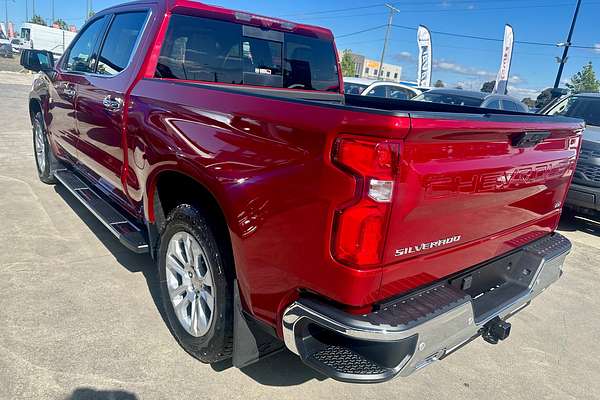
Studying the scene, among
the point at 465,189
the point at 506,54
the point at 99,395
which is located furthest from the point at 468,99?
the point at 506,54

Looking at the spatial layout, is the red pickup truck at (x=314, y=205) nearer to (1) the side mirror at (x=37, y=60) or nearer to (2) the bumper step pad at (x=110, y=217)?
(2) the bumper step pad at (x=110, y=217)

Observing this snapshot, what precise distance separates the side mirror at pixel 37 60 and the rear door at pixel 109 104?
158 cm

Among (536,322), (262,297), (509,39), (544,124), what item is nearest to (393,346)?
(262,297)

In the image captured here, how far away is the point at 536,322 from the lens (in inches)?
140

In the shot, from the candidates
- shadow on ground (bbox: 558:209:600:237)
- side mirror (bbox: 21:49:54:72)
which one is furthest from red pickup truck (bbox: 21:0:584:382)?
shadow on ground (bbox: 558:209:600:237)

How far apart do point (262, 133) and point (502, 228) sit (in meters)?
1.36

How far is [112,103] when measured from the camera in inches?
126

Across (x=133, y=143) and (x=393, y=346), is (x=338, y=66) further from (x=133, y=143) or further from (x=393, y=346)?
(x=393, y=346)

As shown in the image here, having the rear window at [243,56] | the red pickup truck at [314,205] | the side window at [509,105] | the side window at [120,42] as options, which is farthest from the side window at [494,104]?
the side window at [120,42]

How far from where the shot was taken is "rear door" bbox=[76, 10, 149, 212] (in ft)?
10.5

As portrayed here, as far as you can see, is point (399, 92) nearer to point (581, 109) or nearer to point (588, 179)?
point (581, 109)

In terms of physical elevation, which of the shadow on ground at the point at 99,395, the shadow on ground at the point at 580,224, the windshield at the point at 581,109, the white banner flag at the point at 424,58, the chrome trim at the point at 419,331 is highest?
the white banner flag at the point at 424,58

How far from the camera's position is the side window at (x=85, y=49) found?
13.1 ft

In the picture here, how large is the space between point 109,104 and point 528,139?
8.93 feet
